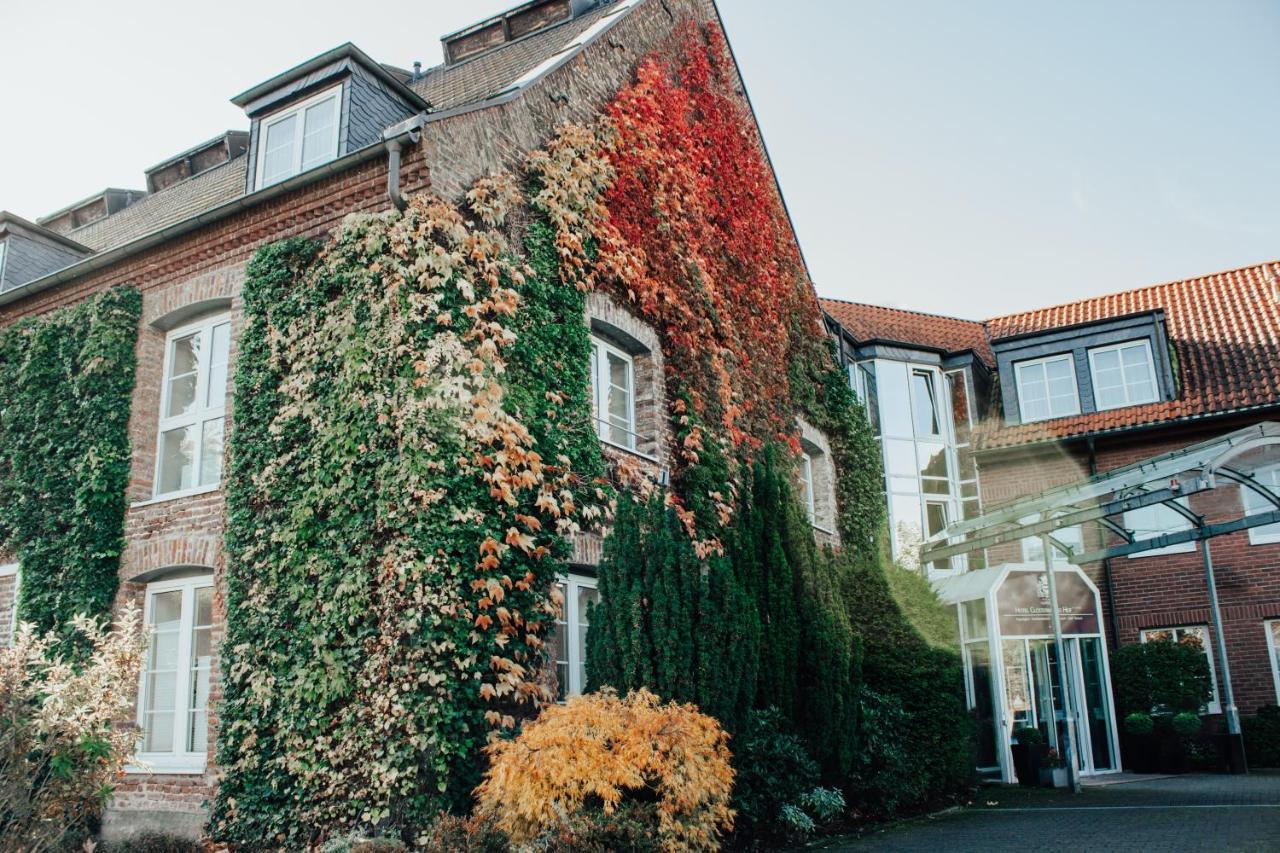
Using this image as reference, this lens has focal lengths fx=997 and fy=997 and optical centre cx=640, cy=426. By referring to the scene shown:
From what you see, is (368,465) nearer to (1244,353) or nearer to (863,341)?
(863,341)

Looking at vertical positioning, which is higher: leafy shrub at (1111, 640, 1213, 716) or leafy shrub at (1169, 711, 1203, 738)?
leafy shrub at (1111, 640, 1213, 716)

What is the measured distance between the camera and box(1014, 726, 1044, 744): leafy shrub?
49.7 feet

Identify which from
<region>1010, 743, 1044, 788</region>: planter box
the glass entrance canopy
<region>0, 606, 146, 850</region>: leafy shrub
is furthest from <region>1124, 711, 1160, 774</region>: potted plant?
<region>0, 606, 146, 850</region>: leafy shrub

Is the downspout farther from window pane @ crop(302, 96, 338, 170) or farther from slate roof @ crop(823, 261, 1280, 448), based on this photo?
window pane @ crop(302, 96, 338, 170)

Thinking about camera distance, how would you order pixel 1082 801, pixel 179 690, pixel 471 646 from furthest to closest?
pixel 1082 801 < pixel 179 690 < pixel 471 646

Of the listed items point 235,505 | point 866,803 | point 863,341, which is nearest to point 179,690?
point 235,505

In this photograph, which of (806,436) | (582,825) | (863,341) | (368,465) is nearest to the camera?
(582,825)

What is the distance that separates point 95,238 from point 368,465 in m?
10.5

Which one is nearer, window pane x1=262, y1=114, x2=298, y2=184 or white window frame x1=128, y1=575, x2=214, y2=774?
white window frame x1=128, y1=575, x2=214, y2=774

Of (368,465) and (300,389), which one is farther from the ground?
(300,389)

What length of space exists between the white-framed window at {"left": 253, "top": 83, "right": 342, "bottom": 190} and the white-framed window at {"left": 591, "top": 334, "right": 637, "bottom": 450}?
3.57 meters

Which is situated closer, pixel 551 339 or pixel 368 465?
pixel 368 465

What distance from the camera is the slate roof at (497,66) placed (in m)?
12.5

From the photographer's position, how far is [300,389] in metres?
9.41
